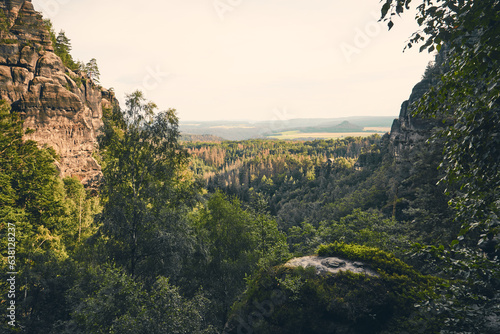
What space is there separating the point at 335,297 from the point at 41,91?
4609cm

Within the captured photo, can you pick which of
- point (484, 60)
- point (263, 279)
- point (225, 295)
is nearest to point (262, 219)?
point (225, 295)

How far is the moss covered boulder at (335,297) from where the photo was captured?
11.4 m

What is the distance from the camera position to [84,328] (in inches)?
514

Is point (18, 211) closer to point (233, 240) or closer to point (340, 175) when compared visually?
point (233, 240)

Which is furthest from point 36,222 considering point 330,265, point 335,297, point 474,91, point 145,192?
point 474,91

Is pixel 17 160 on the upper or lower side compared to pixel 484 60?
lower

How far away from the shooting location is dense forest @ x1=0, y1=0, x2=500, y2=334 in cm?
446

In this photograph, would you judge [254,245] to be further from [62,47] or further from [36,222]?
[62,47]

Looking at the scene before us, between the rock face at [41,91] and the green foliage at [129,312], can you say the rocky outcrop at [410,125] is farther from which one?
the rock face at [41,91]

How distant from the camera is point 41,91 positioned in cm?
3722

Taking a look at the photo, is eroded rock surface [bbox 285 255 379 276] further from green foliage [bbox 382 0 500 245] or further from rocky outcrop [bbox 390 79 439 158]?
rocky outcrop [bbox 390 79 439 158]

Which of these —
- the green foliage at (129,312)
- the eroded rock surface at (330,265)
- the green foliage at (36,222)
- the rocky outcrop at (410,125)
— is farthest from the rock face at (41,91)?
the rocky outcrop at (410,125)

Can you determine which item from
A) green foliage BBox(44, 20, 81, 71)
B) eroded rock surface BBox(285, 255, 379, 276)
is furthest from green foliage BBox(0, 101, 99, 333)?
green foliage BBox(44, 20, 81, 71)

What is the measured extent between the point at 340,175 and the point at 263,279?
107936mm
